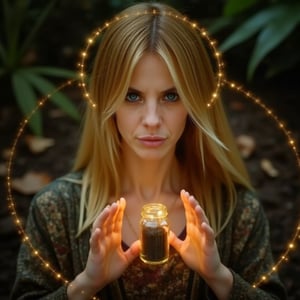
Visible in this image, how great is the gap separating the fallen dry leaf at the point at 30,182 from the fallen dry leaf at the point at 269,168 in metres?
0.89

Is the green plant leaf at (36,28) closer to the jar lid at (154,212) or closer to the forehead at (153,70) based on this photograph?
the forehead at (153,70)

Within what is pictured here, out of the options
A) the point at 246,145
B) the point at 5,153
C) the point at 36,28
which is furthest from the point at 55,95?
the point at 246,145

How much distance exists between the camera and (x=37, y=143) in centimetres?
262

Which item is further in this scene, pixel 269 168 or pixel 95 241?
pixel 269 168

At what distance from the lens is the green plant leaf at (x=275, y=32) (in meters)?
2.48

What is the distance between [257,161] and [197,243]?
1.28m

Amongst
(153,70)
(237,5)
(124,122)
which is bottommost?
(124,122)

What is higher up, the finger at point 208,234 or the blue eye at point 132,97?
the blue eye at point 132,97

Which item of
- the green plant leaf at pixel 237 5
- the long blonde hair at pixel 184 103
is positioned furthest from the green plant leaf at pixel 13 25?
the long blonde hair at pixel 184 103

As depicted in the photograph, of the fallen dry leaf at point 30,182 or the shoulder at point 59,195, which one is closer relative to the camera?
the shoulder at point 59,195

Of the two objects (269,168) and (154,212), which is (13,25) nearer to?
(269,168)

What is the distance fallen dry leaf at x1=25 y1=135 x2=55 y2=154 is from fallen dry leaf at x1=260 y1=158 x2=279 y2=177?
933 mm

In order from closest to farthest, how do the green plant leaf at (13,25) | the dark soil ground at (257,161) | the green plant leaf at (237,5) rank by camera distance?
the dark soil ground at (257,161) < the green plant leaf at (237,5) < the green plant leaf at (13,25)

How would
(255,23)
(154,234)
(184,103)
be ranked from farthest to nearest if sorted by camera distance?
(255,23), (184,103), (154,234)
